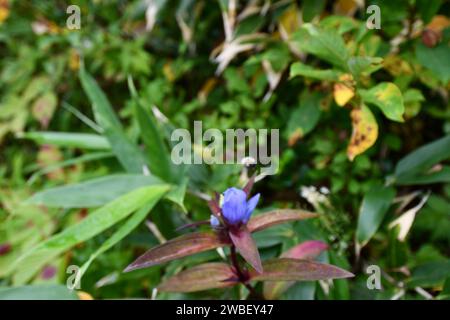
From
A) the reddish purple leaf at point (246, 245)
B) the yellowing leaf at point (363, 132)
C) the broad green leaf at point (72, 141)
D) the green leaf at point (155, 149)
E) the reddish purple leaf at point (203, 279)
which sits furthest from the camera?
the broad green leaf at point (72, 141)

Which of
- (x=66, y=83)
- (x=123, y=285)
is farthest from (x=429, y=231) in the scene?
(x=66, y=83)

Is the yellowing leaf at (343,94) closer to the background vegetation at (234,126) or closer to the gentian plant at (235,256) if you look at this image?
the background vegetation at (234,126)

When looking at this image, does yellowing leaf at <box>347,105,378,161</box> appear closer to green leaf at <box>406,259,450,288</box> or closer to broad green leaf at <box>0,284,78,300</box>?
green leaf at <box>406,259,450,288</box>

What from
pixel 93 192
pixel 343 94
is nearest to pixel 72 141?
pixel 93 192

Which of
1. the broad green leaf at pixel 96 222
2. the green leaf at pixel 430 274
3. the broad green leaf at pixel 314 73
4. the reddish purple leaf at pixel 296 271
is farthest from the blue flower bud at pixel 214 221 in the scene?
the green leaf at pixel 430 274

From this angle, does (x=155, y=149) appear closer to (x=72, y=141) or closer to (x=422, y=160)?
(x=72, y=141)
